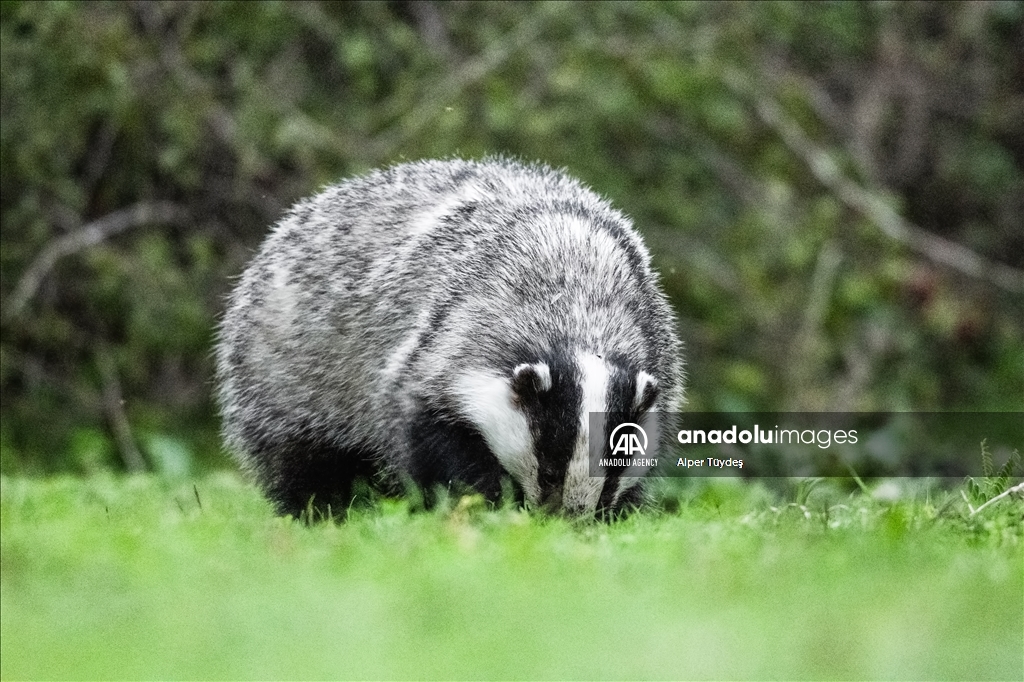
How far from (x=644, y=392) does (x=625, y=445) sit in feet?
0.53

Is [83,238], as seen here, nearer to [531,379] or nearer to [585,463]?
[531,379]

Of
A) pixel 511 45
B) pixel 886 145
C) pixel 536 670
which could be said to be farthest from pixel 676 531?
pixel 886 145

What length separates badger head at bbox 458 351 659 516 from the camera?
363cm

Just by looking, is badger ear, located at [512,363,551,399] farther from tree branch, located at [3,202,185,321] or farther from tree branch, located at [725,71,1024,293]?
tree branch, located at [725,71,1024,293]

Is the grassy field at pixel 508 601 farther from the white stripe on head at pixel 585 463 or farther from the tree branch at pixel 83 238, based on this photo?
the tree branch at pixel 83 238

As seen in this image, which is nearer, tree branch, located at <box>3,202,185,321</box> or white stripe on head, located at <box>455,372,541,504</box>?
white stripe on head, located at <box>455,372,541,504</box>

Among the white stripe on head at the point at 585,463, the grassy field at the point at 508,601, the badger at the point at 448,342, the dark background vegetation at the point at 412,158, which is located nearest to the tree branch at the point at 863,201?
the dark background vegetation at the point at 412,158

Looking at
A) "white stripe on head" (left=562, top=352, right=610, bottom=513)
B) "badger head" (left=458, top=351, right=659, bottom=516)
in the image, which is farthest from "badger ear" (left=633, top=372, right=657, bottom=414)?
"white stripe on head" (left=562, top=352, right=610, bottom=513)

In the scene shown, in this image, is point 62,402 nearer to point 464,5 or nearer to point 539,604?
point 464,5

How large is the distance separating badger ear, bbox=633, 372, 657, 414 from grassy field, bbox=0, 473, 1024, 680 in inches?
14.6

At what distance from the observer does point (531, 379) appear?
12.0 ft

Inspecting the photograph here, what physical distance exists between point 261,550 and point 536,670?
40.5 inches

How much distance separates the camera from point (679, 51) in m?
8.80

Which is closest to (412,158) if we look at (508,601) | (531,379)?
(531,379)
